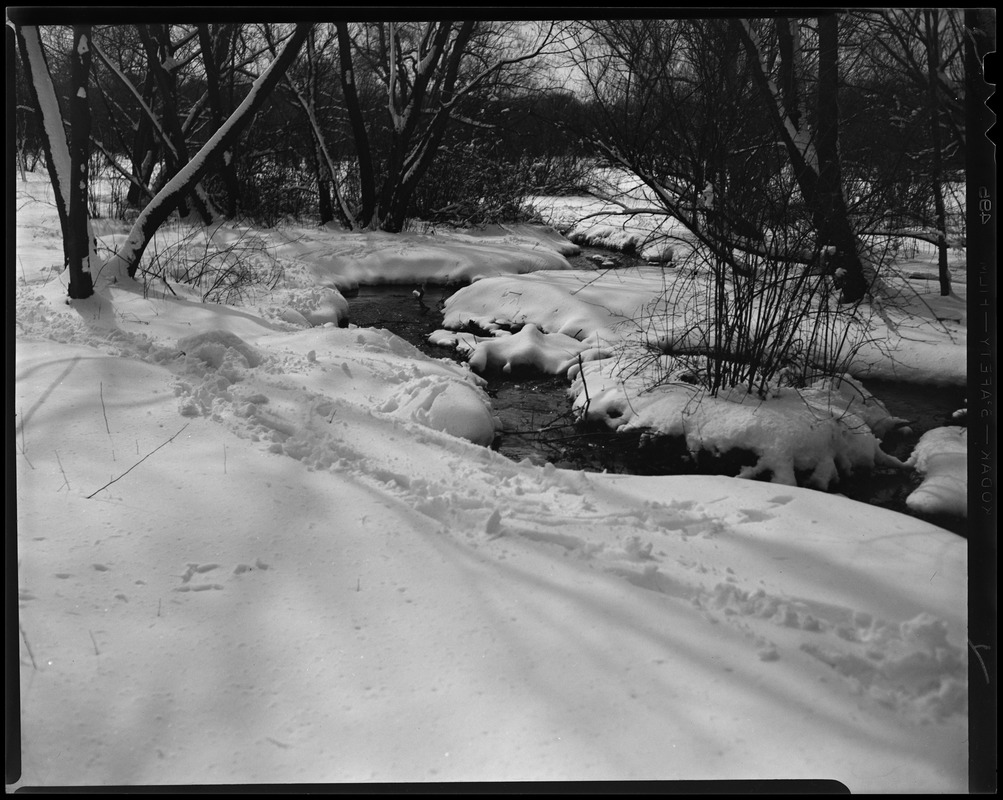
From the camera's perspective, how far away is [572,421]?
4.21 m

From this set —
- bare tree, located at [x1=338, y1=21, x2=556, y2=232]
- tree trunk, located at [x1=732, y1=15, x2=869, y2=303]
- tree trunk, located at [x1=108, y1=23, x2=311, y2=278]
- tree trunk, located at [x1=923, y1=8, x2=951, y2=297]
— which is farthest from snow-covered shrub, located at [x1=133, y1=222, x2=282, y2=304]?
tree trunk, located at [x1=923, y1=8, x2=951, y2=297]

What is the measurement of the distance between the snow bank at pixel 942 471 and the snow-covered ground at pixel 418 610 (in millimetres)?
103

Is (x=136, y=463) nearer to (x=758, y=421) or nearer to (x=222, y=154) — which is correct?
(x=222, y=154)

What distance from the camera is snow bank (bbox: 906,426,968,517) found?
184 cm

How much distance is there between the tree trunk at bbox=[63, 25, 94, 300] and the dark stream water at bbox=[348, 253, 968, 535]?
1516 mm

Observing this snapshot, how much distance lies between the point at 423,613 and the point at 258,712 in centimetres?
45

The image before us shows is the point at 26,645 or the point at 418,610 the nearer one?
the point at 26,645

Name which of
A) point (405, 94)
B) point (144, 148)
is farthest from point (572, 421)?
point (144, 148)

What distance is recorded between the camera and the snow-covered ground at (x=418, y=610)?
5.23 feet

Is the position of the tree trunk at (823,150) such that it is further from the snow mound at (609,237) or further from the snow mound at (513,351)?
the snow mound at (513,351)

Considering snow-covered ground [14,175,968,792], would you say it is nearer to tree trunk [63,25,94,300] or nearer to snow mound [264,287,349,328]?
tree trunk [63,25,94,300]

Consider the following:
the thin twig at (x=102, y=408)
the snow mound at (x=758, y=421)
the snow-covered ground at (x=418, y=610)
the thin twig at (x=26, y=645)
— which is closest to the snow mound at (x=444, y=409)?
the snow-covered ground at (x=418, y=610)

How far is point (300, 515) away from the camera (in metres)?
2.32

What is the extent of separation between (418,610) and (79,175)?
262 centimetres
